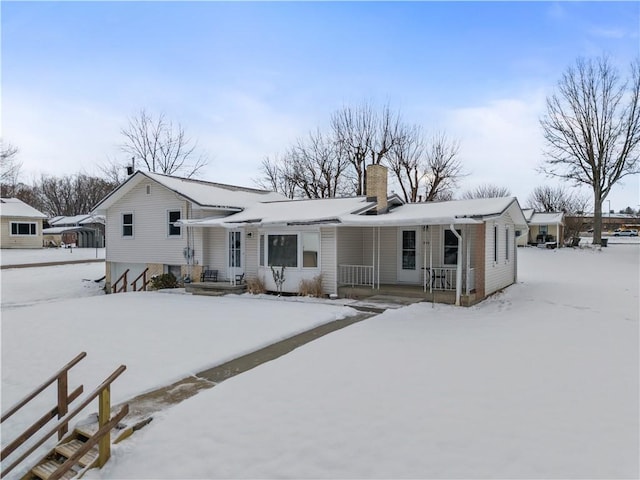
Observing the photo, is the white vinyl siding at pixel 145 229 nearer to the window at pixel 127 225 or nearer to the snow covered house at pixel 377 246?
the window at pixel 127 225

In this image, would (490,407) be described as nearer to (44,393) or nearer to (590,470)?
(590,470)

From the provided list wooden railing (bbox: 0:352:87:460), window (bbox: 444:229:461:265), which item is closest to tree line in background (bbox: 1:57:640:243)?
window (bbox: 444:229:461:265)

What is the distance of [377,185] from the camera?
1470 centimetres

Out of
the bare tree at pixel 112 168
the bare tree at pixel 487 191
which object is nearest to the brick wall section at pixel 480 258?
the bare tree at pixel 112 168

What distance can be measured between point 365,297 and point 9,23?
1268cm

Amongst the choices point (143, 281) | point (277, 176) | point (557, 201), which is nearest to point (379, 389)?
point (143, 281)

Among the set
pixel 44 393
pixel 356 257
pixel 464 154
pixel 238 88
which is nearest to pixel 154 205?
pixel 238 88

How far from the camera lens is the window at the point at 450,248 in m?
13.4

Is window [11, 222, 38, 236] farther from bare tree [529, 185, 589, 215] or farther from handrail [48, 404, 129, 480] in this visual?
bare tree [529, 185, 589, 215]

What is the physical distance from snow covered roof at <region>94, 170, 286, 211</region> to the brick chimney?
19.0ft

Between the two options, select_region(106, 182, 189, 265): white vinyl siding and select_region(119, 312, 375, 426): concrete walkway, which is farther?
select_region(106, 182, 189, 265): white vinyl siding

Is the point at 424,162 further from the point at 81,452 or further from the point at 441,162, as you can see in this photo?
the point at 81,452

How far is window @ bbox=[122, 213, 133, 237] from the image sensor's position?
62.0ft

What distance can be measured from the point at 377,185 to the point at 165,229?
9286mm
